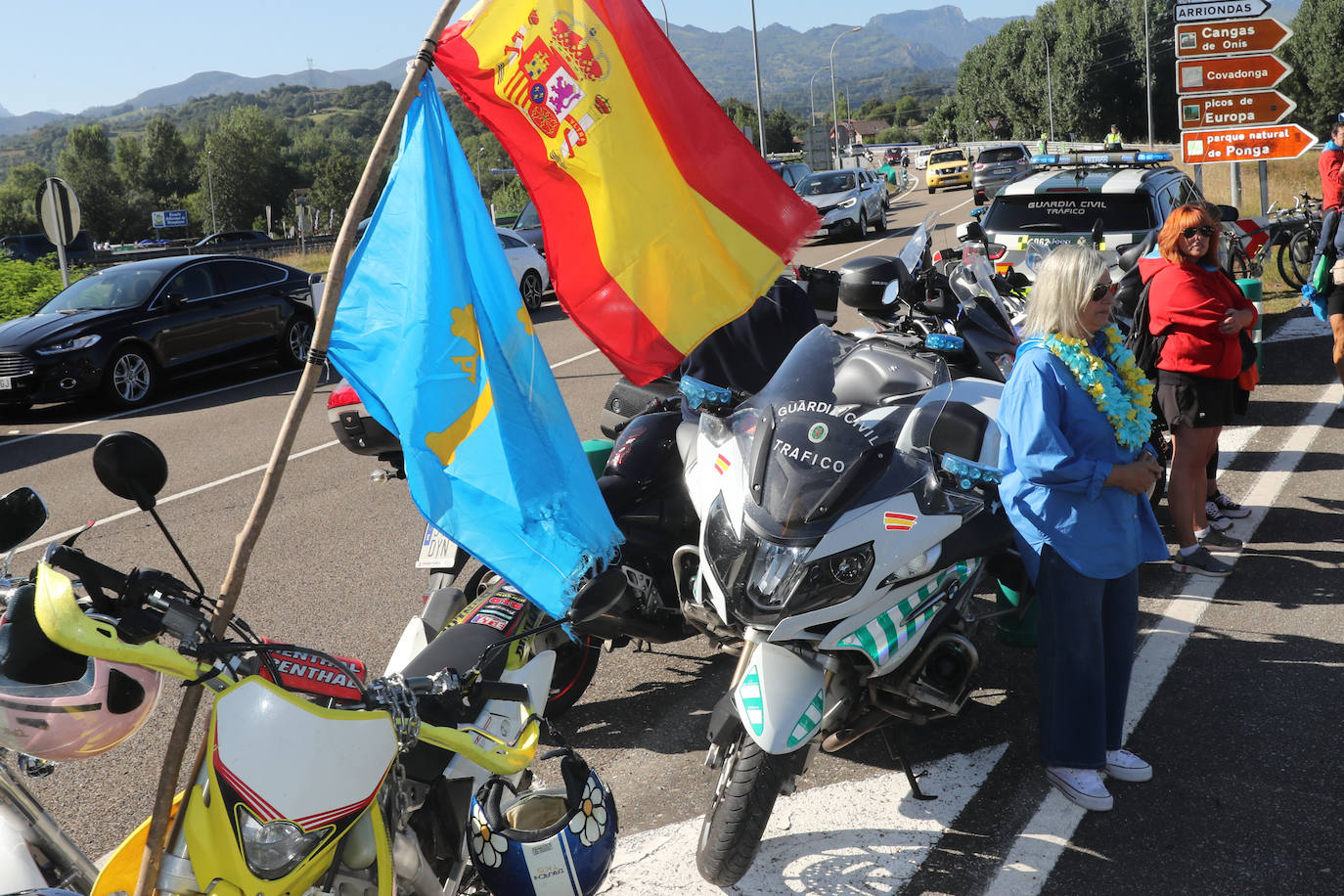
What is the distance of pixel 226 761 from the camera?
2.13 m

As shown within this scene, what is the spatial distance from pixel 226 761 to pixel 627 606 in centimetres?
241

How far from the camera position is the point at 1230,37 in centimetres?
1351

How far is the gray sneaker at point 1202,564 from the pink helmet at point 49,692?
17.1ft

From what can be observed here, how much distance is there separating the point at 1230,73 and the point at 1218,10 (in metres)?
0.79

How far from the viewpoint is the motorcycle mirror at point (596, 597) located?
2.71m

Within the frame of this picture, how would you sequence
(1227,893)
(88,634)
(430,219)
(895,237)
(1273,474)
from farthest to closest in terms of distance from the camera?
(895,237) < (1273,474) < (1227,893) < (430,219) < (88,634)

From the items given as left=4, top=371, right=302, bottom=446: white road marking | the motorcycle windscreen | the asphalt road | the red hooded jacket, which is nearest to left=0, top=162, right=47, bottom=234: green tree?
left=4, top=371, right=302, bottom=446: white road marking

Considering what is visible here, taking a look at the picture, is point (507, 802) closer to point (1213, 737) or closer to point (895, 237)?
point (1213, 737)

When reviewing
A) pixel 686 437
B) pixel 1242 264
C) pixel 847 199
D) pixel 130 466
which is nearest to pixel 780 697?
pixel 686 437

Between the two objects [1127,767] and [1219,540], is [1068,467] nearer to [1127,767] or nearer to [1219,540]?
[1127,767]

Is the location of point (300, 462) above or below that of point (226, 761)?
below

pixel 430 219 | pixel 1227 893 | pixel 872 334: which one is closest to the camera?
pixel 430 219

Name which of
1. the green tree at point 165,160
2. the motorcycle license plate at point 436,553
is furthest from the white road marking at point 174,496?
the green tree at point 165,160

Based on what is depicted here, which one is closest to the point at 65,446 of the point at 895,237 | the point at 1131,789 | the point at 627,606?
the point at 627,606
